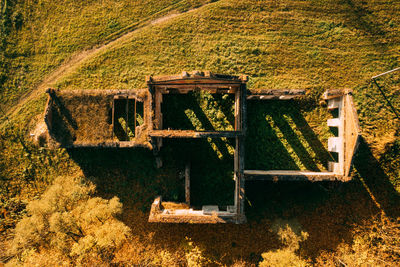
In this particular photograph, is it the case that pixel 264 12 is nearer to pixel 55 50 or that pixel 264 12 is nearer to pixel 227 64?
pixel 227 64

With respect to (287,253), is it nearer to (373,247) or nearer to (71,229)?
(373,247)

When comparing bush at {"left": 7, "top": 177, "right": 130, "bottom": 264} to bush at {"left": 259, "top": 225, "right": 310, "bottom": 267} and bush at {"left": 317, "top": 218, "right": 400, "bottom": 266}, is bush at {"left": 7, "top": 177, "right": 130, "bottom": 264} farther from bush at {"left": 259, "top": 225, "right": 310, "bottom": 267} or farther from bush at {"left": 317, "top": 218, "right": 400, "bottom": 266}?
bush at {"left": 317, "top": 218, "right": 400, "bottom": 266}

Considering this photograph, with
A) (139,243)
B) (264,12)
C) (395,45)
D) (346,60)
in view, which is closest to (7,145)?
(139,243)

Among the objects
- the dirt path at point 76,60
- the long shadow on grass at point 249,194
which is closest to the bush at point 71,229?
the long shadow on grass at point 249,194

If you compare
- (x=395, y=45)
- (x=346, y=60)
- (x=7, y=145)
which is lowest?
(x=7, y=145)

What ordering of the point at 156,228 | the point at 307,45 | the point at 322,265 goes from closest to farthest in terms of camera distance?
the point at 322,265 → the point at 156,228 → the point at 307,45

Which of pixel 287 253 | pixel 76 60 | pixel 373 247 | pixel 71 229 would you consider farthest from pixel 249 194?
pixel 76 60

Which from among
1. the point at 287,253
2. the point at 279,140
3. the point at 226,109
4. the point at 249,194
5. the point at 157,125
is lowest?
the point at 287,253

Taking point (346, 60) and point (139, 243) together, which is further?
point (346, 60)
